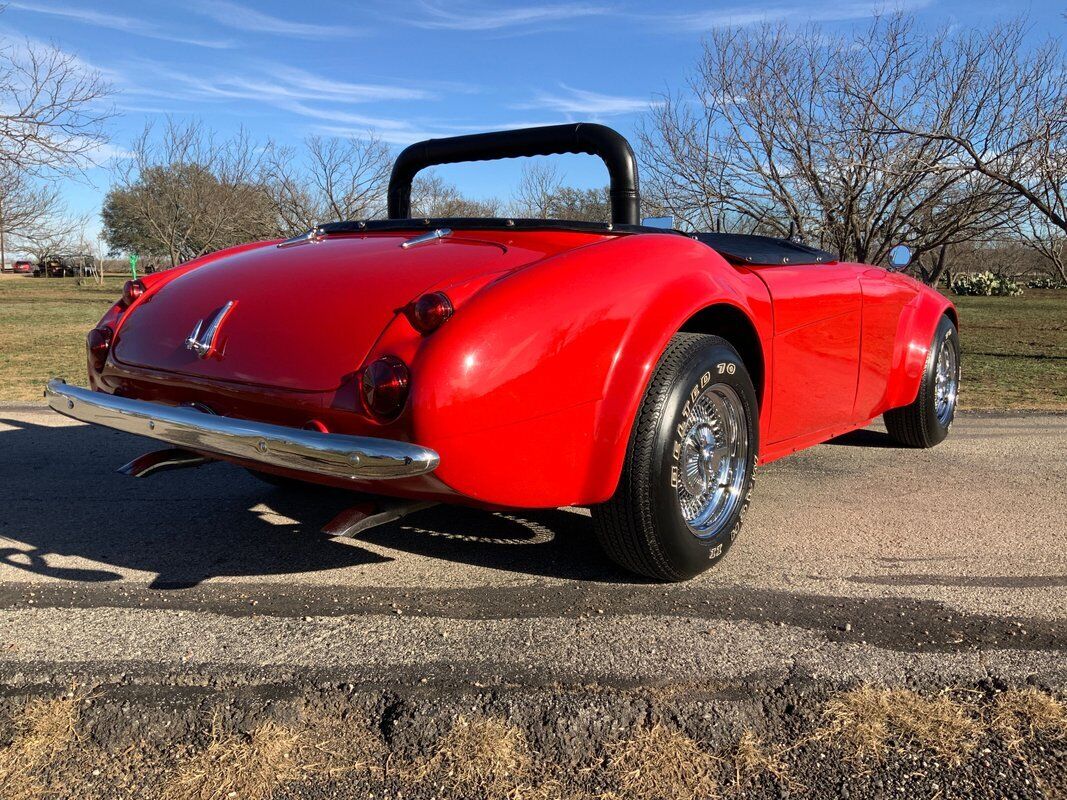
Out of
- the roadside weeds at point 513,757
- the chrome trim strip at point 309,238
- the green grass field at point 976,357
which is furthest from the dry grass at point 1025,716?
the green grass field at point 976,357

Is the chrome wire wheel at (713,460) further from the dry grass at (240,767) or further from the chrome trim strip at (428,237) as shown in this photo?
the dry grass at (240,767)

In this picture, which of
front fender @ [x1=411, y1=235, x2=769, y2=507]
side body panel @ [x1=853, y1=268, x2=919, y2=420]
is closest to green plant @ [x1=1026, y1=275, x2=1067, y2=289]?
side body panel @ [x1=853, y1=268, x2=919, y2=420]

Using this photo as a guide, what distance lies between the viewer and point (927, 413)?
4871 mm

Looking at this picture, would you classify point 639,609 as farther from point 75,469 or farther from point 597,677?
point 75,469

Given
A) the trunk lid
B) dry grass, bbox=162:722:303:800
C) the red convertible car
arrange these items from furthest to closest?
the trunk lid, the red convertible car, dry grass, bbox=162:722:303:800

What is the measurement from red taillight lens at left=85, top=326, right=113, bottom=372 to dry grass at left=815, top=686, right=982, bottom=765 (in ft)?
8.67

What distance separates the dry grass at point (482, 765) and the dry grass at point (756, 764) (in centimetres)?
42

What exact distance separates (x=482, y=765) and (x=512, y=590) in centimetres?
102

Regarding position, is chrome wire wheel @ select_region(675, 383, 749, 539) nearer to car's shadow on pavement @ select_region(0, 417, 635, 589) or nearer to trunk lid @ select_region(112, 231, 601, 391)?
car's shadow on pavement @ select_region(0, 417, 635, 589)

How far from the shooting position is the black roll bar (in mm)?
3633

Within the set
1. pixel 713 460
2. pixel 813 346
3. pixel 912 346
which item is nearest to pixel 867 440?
pixel 912 346

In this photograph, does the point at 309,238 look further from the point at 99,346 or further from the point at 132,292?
the point at 99,346

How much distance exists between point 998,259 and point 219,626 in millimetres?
58134

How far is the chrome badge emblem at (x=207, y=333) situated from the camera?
2695 mm
